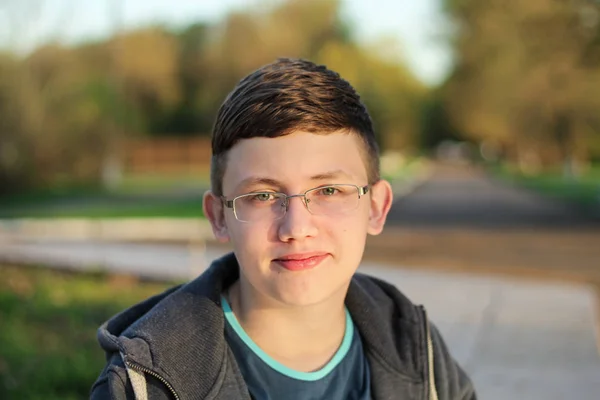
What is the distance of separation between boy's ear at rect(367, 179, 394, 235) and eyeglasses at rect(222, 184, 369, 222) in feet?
0.67

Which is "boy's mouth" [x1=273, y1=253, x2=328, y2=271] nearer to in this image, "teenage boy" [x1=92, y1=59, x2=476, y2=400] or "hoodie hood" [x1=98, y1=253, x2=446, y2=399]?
"teenage boy" [x1=92, y1=59, x2=476, y2=400]

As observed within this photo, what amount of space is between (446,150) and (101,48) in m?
78.2

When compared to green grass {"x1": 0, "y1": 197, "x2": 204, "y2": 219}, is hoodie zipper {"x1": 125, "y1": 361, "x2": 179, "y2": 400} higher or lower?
higher

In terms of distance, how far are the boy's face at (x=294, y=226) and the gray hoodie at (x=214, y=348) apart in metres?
0.17

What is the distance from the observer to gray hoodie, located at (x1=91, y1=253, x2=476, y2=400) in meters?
1.88

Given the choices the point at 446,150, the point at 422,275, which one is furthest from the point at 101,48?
the point at 446,150

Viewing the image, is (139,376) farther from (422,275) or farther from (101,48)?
(101,48)

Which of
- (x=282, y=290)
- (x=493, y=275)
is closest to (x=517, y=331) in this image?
(x=493, y=275)

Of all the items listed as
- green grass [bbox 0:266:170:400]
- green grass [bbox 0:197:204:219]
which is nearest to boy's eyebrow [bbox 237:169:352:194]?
green grass [bbox 0:266:170:400]

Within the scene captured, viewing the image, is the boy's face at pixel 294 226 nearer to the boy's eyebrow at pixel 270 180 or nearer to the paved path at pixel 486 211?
the boy's eyebrow at pixel 270 180

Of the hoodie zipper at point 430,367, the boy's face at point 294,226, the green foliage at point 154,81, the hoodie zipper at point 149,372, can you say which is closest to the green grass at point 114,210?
the green foliage at point 154,81

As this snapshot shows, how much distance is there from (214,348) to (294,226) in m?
0.33

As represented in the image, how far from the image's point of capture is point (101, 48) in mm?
35812

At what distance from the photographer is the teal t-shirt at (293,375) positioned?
199cm
